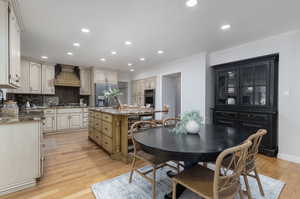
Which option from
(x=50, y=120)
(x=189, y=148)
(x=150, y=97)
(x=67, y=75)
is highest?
(x=67, y=75)

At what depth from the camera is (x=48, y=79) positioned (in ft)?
17.0

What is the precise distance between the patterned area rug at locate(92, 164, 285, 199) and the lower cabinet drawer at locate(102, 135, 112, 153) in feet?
2.84

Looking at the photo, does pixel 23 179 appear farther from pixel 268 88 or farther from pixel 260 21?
pixel 268 88

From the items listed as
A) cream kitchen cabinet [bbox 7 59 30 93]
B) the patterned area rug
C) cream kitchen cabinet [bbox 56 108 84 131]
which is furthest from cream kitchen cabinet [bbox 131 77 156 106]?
the patterned area rug

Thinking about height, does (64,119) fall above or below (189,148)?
below

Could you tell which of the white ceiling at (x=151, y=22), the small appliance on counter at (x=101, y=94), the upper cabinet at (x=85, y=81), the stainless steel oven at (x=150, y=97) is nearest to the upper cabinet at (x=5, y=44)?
the white ceiling at (x=151, y=22)

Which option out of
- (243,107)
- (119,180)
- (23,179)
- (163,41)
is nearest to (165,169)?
(119,180)

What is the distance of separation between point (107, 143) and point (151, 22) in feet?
8.30

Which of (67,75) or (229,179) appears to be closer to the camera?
(229,179)

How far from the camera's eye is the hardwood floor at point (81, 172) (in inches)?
71.5

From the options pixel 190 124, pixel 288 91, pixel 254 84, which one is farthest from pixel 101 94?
pixel 288 91

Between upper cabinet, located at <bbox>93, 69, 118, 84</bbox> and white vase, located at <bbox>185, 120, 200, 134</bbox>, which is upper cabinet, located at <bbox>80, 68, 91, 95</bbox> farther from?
white vase, located at <bbox>185, 120, 200, 134</bbox>

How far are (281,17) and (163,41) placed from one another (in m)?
2.07

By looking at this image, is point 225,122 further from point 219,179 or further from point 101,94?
point 101,94
